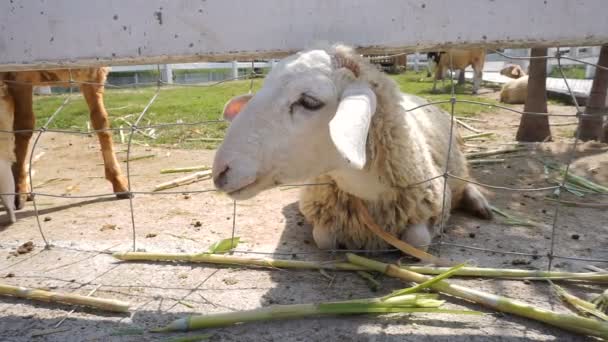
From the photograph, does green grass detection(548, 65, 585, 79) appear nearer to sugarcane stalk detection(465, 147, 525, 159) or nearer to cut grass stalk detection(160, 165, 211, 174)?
sugarcane stalk detection(465, 147, 525, 159)

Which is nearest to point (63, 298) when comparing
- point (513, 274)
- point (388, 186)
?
point (388, 186)

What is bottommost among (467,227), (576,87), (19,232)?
(19,232)

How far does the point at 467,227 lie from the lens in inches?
110

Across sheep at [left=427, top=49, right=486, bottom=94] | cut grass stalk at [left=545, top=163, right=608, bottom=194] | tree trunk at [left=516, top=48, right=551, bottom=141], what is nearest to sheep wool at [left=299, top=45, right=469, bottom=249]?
cut grass stalk at [left=545, top=163, right=608, bottom=194]

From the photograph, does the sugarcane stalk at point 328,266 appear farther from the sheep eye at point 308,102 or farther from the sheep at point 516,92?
the sheep at point 516,92

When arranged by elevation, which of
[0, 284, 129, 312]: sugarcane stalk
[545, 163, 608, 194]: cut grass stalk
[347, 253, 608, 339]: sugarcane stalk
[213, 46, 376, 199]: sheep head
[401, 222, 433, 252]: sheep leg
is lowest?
[0, 284, 129, 312]: sugarcane stalk

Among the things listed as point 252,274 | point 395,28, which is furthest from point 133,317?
point 395,28

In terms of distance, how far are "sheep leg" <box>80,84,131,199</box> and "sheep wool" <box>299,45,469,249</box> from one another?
2038mm

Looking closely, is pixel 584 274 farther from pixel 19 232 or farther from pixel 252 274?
pixel 19 232

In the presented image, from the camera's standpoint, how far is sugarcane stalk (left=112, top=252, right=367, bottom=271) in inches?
87.0

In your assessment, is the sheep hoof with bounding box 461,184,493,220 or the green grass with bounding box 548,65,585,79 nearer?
the sheep hoof with bounding box 461,184,493,220

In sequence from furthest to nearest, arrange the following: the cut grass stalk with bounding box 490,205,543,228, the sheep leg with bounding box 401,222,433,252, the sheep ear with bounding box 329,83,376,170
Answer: the cut grass stalk with bounding box 490,205,543,228, the sheep leg with bounding box 401,222,433,252, the sheep ear with bounding box 329,83,376,170

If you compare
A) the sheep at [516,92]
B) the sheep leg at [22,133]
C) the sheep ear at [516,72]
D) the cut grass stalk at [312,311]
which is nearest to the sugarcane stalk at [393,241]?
the cut grass stalk at [312,311]

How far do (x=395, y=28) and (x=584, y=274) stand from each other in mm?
1314
